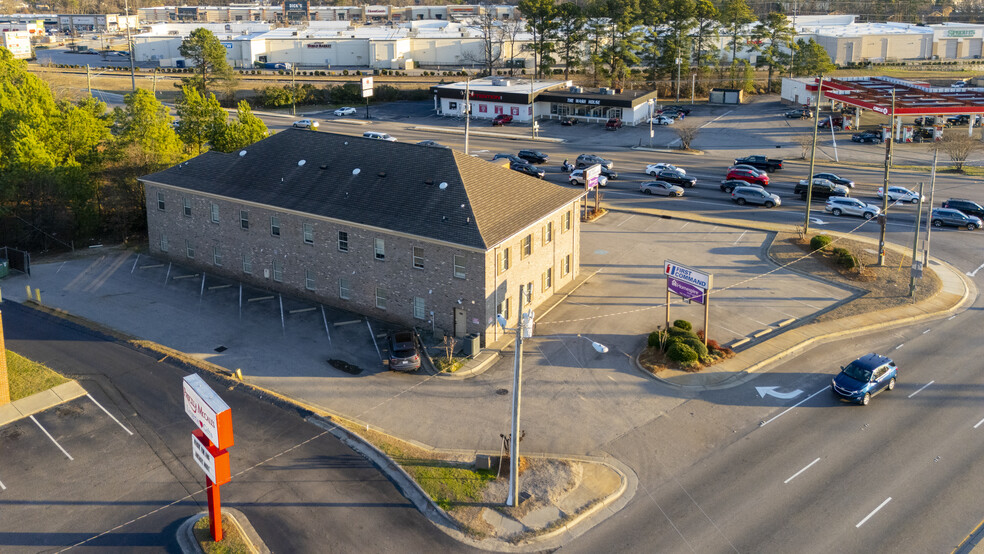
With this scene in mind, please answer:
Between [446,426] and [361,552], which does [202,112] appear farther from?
[361,552]

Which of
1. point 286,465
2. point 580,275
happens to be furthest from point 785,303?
point 286,465

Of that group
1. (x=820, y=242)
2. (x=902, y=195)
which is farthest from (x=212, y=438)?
(x=902, y=195)

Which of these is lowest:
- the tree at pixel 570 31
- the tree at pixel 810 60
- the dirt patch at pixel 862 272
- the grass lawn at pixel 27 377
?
the grass lawn at pixel 27 377

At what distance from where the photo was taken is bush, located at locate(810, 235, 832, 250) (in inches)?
2127

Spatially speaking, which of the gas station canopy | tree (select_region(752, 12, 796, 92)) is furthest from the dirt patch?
tree (select_region(752, 12, 796, 92))

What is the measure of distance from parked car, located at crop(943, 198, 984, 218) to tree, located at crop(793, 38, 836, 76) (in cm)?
6641

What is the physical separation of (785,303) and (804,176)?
1369 inches

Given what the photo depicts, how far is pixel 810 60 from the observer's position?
411 feet

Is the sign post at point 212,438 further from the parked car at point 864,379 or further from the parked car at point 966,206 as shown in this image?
the parked car at point 966,206

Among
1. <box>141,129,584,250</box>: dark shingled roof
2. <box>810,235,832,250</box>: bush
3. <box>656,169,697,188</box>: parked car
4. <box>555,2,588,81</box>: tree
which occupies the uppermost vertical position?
<box>555,2,588,81</box>: tree

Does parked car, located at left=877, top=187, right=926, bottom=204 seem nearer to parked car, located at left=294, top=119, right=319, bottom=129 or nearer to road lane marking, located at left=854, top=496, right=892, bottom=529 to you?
road lane marking, located at left=854, top=496, right=892, bottom=529

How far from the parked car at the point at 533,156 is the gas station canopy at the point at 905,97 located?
38934 mm

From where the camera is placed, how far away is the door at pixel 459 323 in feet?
134

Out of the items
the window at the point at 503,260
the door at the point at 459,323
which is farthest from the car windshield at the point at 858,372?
the door at the point at 459,323
